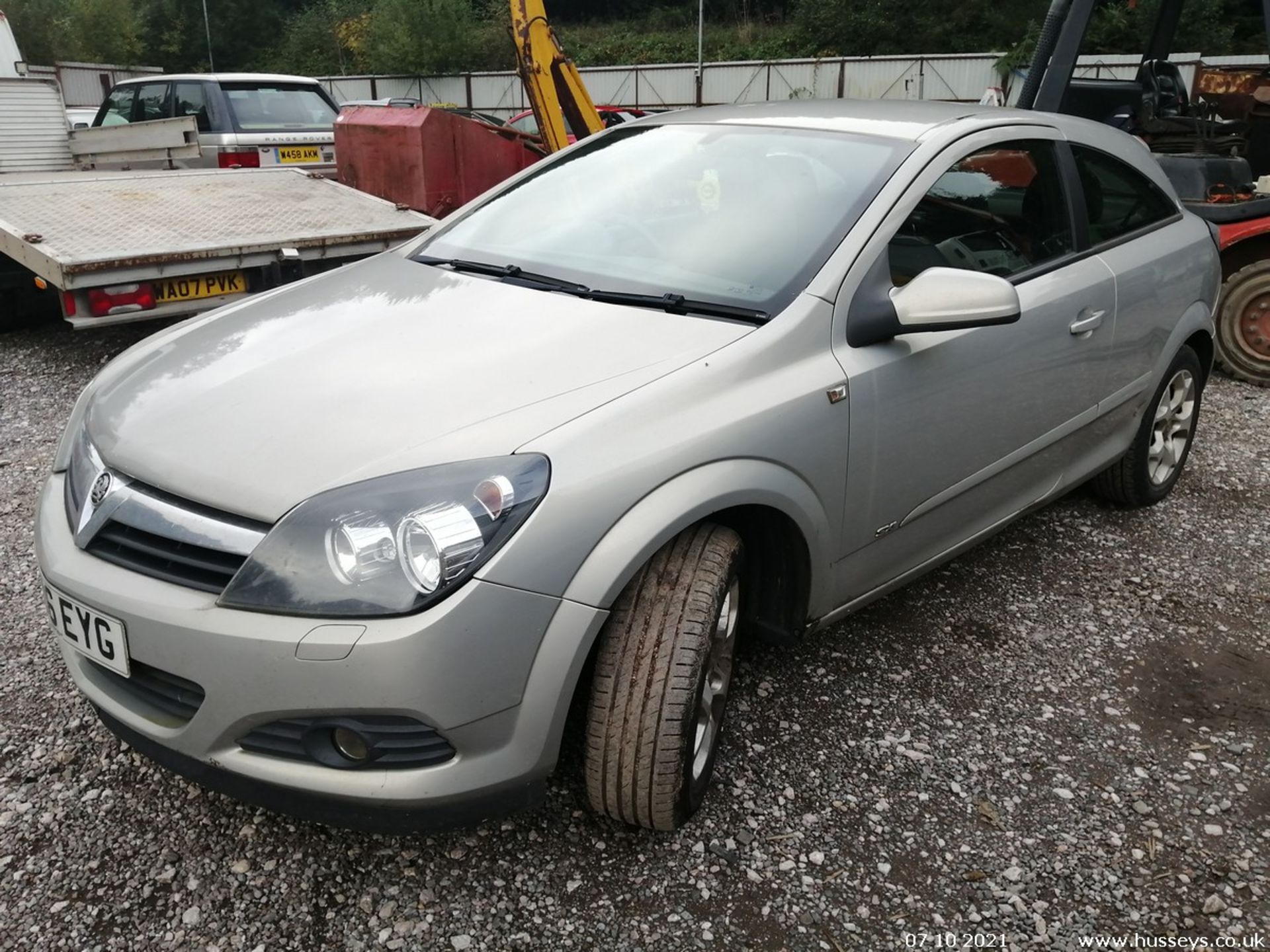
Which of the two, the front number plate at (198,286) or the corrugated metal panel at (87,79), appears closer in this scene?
the front number plate at (198,286)

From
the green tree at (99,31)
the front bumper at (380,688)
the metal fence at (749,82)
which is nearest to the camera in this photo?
the front bumper at (380,688)

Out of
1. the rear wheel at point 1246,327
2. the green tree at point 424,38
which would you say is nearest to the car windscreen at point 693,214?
the rear wheel at point 1246,327

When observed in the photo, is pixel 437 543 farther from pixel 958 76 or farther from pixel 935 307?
pixel 958 76

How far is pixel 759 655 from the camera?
3.00 meters

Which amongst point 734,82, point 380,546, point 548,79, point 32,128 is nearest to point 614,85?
point 734,82

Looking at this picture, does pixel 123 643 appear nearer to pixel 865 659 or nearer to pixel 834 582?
pixel 834 582

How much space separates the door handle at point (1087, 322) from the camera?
3.09 m

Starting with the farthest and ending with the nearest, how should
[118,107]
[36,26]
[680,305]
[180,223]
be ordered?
[36,26] → [118,107] → [180,223] → [680,305]

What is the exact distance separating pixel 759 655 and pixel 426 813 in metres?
1.39

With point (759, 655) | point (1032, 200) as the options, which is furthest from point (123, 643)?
point (1032, 200)

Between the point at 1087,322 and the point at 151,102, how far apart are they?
918cm

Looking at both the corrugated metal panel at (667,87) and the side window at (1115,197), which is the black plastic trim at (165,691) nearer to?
the side window at (1115,197)

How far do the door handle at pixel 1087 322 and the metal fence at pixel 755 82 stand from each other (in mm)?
25705

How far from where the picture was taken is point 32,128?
26.3 ft
